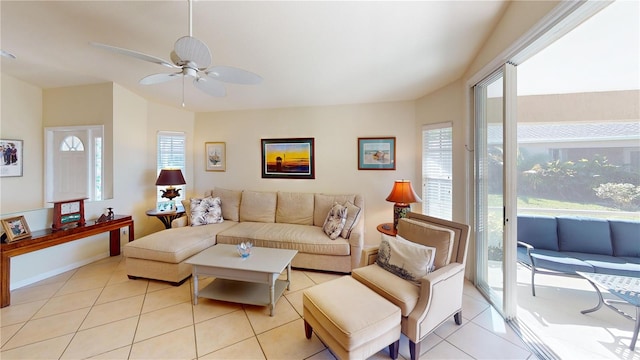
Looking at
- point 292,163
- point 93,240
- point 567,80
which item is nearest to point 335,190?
point 292,163

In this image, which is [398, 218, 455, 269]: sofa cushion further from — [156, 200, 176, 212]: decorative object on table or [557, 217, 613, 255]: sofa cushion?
[156, 200, 176, 212]: decorative object on table

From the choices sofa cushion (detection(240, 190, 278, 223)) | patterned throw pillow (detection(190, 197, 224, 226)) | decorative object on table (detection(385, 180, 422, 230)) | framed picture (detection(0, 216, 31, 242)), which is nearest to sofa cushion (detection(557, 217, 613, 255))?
decorative object on table (detection(385, 180, 422, 230))

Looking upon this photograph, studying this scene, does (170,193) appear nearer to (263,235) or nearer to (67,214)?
(67,214)

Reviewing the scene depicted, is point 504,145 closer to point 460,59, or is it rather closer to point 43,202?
point 460,59

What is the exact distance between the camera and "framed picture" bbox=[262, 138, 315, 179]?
407 cm

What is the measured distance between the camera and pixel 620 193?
1.84m

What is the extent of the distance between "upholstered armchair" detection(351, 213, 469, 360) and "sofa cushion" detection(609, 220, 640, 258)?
1506mm

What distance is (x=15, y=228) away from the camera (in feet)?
7.98

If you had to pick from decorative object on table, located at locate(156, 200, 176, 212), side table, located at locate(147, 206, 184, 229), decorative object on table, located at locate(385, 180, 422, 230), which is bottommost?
side table, located at locate(147, 206, 184, 229)

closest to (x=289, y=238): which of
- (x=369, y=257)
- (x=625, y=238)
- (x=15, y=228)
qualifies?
(x=369, y=257)

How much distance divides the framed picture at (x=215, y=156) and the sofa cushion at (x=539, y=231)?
15.3 ft

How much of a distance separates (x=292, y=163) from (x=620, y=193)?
370 centimetres

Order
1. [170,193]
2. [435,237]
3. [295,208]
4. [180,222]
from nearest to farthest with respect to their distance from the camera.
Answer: [435,237] → [180,222] → [295,208] → [170,193]

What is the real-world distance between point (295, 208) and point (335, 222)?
900mm
